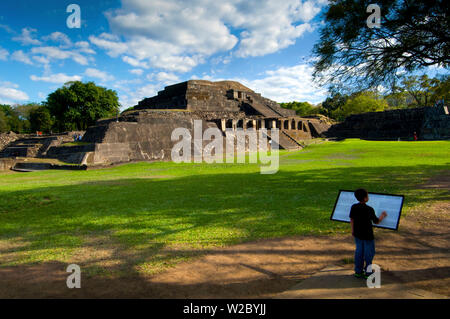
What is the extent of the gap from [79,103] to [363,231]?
4467 cm

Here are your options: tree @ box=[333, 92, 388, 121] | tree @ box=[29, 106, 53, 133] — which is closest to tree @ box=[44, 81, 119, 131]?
tree @ box=[29, 106, 53, 133]

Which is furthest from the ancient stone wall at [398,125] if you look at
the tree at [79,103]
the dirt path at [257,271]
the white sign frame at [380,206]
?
the tree at [79,103]

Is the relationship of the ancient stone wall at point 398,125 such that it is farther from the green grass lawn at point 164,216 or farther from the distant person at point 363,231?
the distant person at point 363,231

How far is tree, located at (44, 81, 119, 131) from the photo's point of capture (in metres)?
39.1

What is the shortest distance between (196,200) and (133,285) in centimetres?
382

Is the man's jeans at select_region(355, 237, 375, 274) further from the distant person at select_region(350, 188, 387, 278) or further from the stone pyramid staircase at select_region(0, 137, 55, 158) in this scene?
the stone pyramid staircase at select_region(0, 137, 55, 158)

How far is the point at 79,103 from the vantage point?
131 ft

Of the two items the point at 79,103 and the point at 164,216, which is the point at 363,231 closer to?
the point at 164,216

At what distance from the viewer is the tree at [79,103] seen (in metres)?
39.1

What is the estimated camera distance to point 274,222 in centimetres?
495

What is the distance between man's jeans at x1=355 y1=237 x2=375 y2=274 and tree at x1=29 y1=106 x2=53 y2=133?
2130 inches

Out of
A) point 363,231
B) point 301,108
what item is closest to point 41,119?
point 363,231

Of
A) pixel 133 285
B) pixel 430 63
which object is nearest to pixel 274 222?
pixel 133 285
